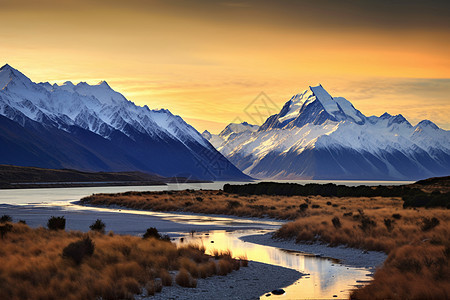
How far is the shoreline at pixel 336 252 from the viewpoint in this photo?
3030 centimetres

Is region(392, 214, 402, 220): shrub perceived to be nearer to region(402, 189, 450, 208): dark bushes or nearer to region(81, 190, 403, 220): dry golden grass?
region(402, 189, 450, 208): dark bushes

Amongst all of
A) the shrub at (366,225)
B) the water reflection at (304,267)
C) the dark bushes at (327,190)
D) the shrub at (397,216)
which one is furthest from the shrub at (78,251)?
the dark bushes at (327,190)

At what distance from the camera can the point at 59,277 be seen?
21391 mm

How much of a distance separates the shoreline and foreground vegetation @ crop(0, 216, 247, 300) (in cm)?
673

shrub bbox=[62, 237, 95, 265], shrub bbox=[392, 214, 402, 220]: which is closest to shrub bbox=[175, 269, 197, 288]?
shrub bbox=[62, 237, 95, 265]

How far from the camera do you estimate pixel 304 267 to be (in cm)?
2948

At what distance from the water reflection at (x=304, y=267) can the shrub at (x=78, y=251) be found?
8.07 meters

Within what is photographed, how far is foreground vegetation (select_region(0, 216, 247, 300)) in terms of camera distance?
2005 cm

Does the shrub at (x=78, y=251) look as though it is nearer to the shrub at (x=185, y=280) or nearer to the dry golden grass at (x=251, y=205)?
the shrub at (x=185, y=280)

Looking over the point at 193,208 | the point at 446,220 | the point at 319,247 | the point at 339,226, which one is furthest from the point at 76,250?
the point at 193,208

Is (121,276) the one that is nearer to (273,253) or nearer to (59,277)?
(59,277)

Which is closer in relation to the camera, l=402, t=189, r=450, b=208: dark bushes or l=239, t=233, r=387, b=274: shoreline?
l=239, t=233, r=387, b=274: shoreline

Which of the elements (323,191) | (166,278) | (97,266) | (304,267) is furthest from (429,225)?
(323,191)

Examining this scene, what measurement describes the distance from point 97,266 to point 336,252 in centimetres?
1718
